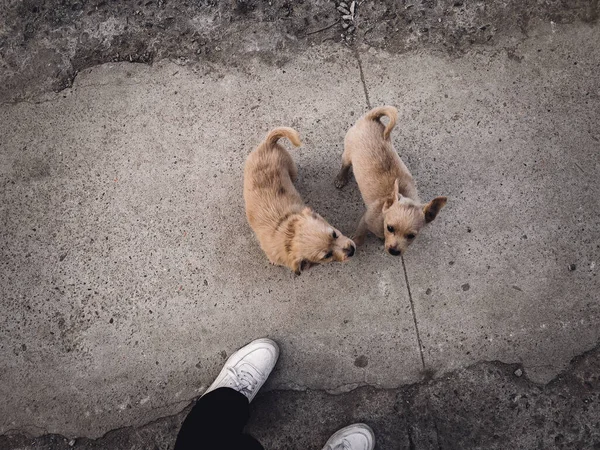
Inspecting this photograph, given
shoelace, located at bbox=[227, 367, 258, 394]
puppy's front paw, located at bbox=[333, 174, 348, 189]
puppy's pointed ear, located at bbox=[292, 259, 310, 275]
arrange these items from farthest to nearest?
puppy's front paw, located at bbox=[333, 174, 348, 189]
shoelace, located at bbox=[227, 367, 258, 394]
puppy's pointed ear, located at bbox=[292, 259, 310, 275]

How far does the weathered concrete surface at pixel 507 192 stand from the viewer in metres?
3.10

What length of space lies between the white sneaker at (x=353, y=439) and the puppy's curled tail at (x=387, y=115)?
1.96m

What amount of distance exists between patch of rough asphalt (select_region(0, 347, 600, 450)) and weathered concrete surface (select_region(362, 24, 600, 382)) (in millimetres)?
136

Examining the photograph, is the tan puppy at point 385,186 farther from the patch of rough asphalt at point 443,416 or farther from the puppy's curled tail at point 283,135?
the patch of rough asphalt at point 443,416

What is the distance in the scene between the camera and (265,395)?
3086 mm

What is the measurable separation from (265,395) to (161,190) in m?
1.73

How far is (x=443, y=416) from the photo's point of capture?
300 cm

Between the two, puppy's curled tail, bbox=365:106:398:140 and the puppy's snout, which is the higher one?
puppy's curled tail, bbox=365:106:398:140

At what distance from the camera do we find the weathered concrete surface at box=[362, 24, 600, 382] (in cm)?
310

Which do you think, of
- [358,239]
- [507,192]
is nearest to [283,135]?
[358,239]

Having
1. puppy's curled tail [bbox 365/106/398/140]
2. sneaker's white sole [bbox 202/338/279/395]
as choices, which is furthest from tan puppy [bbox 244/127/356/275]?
sneaker's white sole [bbox 202/338/279/395]

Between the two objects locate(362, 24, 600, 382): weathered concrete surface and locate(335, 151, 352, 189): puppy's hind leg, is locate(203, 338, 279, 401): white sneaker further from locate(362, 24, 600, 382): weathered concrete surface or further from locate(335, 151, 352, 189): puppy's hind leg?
locate(335, 151, 352, 189): puppy's hind leg

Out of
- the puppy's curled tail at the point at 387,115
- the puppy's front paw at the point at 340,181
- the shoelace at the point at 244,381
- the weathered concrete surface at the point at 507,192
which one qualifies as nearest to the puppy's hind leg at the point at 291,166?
the puppy's front paw at the point at 340,181

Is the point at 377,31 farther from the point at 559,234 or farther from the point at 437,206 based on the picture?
the point at 559,234
